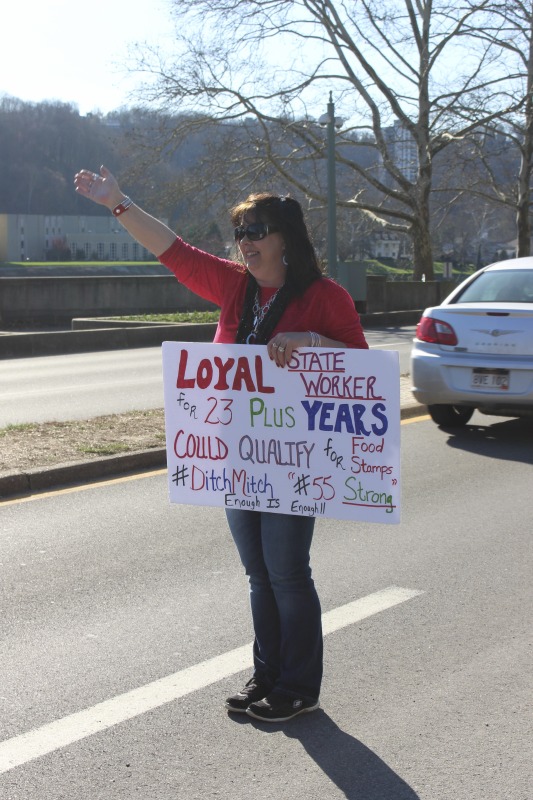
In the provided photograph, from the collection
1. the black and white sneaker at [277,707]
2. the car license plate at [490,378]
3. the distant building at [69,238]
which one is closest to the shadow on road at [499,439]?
the car license plate at [490,378]

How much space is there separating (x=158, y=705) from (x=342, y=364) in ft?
4.61

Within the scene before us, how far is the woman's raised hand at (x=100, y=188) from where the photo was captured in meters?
4.02

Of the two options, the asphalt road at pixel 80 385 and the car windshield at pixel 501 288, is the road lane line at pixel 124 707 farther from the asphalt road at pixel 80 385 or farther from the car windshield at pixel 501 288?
the asphalt road at pixel 80 385

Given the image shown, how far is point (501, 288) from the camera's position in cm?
1038

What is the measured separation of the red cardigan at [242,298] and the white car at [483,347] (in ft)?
19.6

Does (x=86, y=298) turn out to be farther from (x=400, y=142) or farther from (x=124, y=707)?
(x=124, y=707)

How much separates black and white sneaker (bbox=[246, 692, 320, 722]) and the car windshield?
6721 millimetres

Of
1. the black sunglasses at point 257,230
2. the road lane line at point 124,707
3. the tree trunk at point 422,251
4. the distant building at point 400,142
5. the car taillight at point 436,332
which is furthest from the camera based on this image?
the tree trunk at point 422,251

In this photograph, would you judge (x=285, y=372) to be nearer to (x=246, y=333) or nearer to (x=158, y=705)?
(x=246, y=333)

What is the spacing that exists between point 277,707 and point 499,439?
270 inches

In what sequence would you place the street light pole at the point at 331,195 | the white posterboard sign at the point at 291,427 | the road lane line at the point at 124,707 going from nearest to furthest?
the road lane line at the point at 124,707
the white posterboard sign at the point at 291,427
the street light pole at the point at 331,195

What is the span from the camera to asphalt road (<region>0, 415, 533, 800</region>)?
3.52 meters

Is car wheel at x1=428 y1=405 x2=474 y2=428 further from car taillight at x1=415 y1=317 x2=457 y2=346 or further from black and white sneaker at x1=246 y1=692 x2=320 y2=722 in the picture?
black and white sneaker at x1=246 y1=692 x2=320 y2=722

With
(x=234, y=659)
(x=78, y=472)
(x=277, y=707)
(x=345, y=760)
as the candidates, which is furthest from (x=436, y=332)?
(x=345, y=760)
